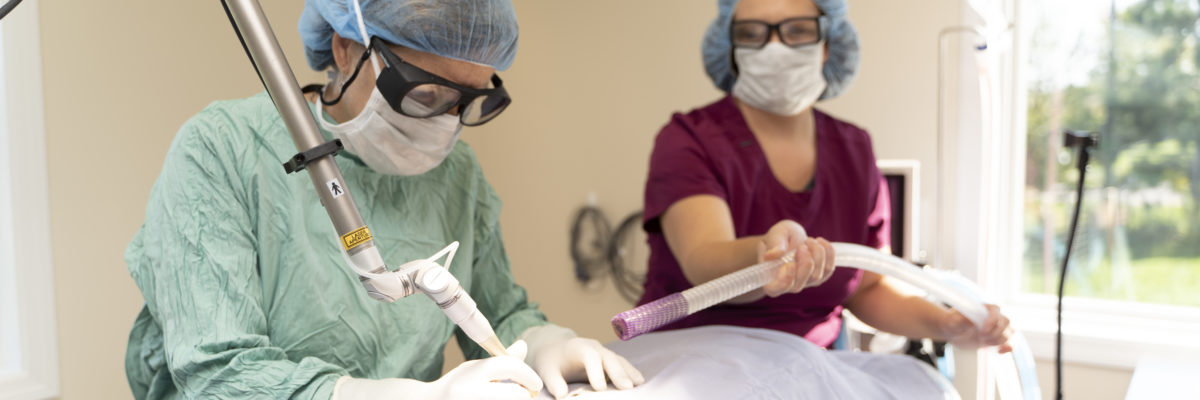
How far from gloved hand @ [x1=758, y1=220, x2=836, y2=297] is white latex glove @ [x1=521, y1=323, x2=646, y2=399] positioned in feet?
0.80

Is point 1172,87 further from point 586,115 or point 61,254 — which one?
point 61,254

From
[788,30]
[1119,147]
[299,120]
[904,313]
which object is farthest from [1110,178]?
[299,120]

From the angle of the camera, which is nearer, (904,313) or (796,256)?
(796,256)

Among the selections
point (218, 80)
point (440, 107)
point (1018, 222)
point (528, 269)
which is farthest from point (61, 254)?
point (1018, 222)

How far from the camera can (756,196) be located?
150 cm

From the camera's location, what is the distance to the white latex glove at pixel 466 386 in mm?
875

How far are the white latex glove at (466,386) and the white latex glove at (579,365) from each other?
11 cm

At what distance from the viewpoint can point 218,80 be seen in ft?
6.79

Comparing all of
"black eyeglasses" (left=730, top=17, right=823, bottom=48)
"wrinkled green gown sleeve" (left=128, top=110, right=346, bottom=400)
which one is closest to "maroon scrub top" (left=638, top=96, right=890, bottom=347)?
"black eyeglasses" (left=730, top=17, right=823, bottom=48)

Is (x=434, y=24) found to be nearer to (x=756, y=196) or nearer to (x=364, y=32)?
(x=364, y=32)

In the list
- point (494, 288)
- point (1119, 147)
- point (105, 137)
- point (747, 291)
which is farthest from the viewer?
point (1119, 147)

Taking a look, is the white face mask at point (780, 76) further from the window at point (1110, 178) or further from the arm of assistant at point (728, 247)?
the window at point (1110, 178)

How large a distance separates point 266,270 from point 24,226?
1.00m

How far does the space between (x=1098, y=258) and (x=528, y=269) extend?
2.00m
